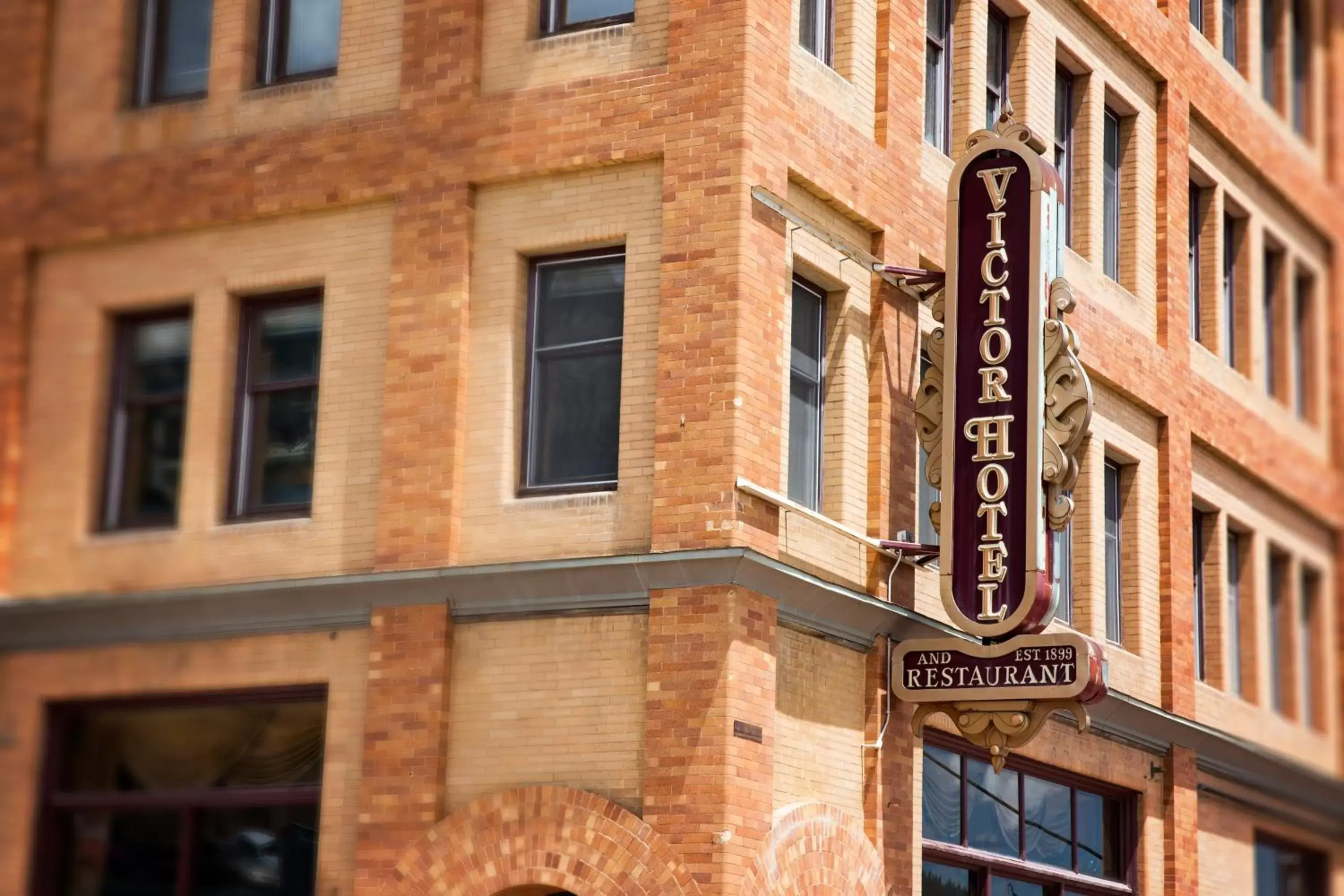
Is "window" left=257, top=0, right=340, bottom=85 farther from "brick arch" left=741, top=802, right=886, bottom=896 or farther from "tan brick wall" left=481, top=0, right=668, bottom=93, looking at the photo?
"brick arch" left=741, top=802, right=886, bottom=896

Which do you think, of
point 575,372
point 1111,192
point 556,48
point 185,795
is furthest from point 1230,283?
point 185,795

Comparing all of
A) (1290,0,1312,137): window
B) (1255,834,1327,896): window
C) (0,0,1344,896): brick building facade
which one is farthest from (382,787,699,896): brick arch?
(1290,0,1312,137): window

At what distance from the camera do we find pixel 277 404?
20031 millimetres

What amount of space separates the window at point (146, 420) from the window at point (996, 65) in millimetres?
8540

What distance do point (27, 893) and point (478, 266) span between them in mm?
6953

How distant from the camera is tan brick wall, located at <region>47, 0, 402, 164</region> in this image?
19969 mm

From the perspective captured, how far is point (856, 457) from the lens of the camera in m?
19.2

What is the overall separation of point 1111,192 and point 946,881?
362 inches

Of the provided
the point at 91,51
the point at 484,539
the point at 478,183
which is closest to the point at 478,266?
the point at 478,183

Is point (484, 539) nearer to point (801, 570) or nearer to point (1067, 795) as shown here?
→ point (801, 570)

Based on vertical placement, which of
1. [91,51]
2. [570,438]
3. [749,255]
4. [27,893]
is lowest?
[27,893]

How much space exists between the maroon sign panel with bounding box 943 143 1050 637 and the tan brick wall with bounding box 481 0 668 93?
3031 mm

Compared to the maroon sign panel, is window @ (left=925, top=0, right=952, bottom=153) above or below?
above

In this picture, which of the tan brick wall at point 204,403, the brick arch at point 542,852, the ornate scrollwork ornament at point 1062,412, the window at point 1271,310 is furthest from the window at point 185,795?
the window at point 1271,310
